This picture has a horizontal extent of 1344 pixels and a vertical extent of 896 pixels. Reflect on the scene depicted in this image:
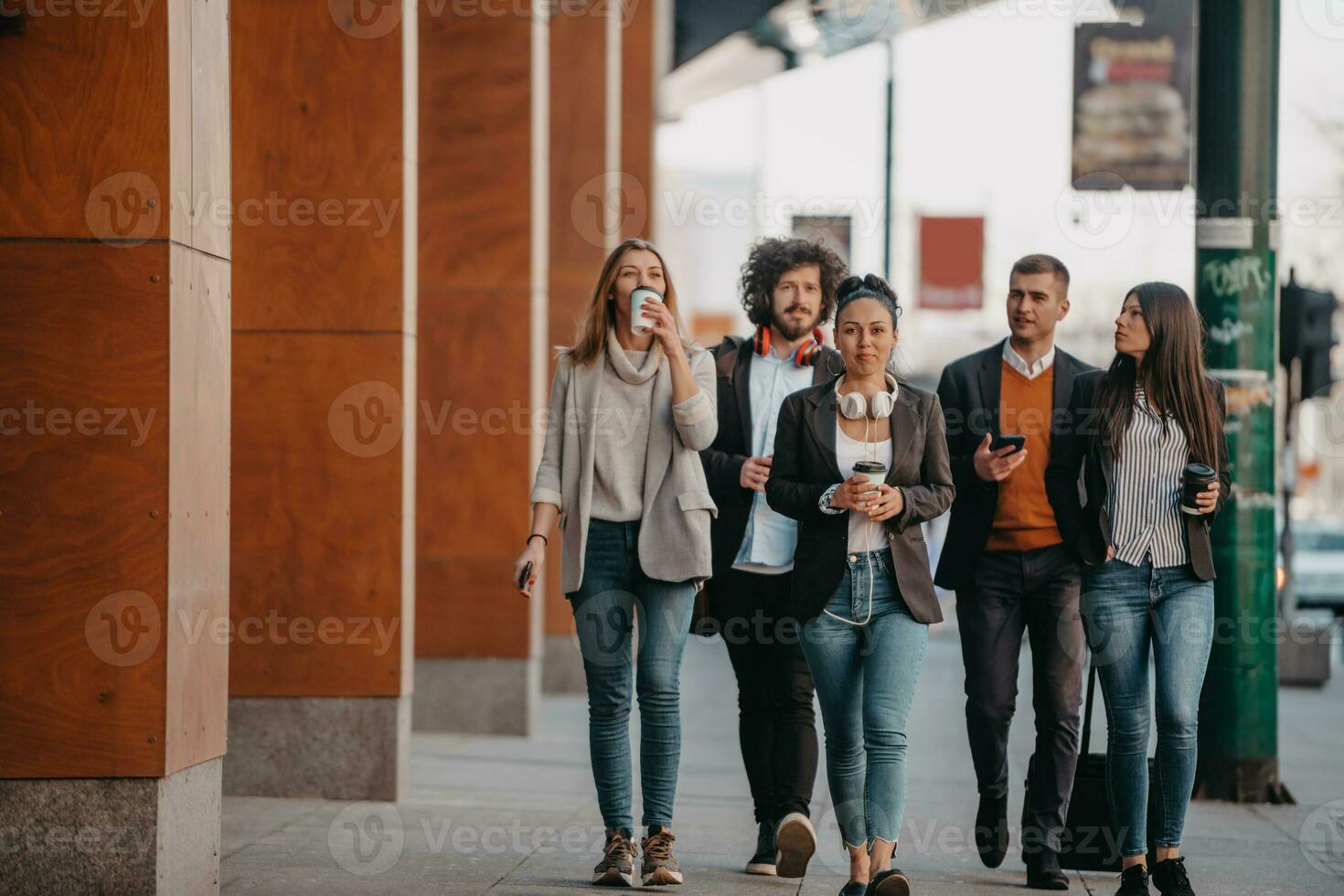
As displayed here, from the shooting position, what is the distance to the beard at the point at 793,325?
6.85 metres

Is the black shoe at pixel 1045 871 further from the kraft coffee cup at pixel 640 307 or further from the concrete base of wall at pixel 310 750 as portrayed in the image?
the concrete base of wall at pixel 310 750

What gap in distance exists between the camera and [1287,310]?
1116 centimetres

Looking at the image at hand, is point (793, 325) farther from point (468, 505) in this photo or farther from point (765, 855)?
point (468, 505)

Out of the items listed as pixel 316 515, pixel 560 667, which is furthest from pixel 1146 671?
pixel 560 667

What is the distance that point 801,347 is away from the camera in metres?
6.87

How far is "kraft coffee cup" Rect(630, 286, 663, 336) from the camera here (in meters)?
6.08

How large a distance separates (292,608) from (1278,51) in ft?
17.4

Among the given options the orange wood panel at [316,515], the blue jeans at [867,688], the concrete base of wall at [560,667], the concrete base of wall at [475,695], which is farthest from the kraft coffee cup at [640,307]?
the concrete base of wall at [560,667]

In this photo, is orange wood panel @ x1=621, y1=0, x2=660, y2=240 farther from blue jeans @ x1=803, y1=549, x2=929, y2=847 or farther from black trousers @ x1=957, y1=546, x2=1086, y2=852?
blue jeans @ x1=803, y1=549, x2=929, y2=847

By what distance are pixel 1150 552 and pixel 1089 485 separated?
0.32 meters

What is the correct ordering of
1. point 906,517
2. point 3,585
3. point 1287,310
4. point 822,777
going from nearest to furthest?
point 3,585 → point 906,517 → point 822,777 → point 1287,310

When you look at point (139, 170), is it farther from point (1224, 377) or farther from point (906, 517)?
point (1224, 377)

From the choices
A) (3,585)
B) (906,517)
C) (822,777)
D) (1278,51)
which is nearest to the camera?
(3,585)

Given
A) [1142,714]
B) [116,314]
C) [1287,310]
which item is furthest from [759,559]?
[1287,310]
